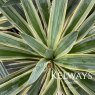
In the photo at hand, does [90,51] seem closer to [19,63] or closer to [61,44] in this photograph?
[61,44]

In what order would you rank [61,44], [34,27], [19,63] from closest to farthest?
[61,44], [34,27], [19,63]

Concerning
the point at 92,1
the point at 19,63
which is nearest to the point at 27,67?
the point at 19,63

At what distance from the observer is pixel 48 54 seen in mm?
821

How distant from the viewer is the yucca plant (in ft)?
2.72

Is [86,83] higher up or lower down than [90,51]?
lower down

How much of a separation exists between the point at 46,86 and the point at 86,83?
15 centimetres

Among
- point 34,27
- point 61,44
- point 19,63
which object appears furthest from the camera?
point 19,63

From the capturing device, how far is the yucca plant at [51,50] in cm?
83

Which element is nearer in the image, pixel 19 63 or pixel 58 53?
pixel 58 53

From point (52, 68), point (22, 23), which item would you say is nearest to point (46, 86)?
point (52, 68)

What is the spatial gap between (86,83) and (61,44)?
0.19 m

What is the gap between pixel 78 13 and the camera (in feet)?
3.05

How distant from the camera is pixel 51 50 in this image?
807mm

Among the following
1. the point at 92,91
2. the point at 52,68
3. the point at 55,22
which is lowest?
the point at 92,91
